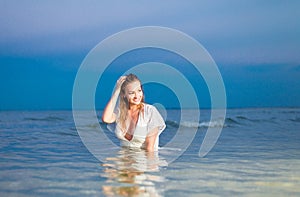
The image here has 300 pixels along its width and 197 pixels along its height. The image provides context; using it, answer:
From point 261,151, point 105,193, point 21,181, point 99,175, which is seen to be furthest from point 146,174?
point 261,151

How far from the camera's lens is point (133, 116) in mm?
8172

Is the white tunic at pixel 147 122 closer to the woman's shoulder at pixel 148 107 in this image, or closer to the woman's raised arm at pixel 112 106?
the woman's shoulder at pixel 148 107

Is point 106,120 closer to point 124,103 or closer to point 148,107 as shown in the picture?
point 124,103

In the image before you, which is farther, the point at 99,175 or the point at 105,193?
the point at 99,175

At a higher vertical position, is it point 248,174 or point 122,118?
point 122,118

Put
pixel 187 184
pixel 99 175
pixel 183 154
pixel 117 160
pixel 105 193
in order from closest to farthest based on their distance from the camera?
pixel 105 193, pixel 187 184, pixel 99 175, pixel 117 160, pixel 183 154

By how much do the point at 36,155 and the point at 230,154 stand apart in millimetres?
3915

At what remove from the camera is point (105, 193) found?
477 cm

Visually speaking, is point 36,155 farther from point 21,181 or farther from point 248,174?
point 248,174

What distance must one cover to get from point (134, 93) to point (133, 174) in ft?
7.01

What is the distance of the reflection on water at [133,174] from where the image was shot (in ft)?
15.9

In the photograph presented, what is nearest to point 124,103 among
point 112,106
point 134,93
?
point 112,106

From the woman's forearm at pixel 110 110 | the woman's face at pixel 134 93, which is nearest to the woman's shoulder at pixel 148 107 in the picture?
the woman's face at pixel 134 93

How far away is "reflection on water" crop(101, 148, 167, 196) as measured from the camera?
4855 millimetres
